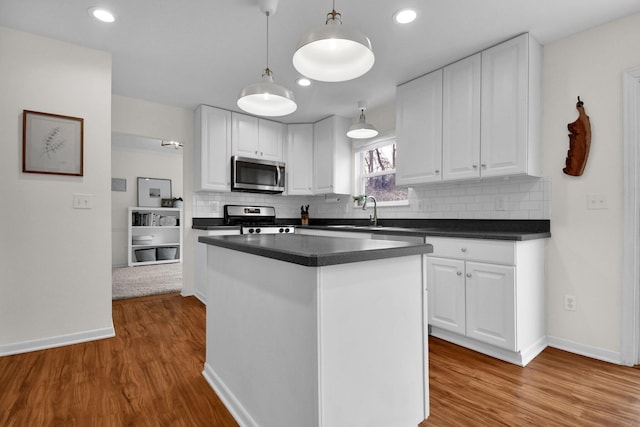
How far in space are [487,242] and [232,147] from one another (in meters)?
3.19

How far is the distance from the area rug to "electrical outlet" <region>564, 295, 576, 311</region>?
4.34 metres

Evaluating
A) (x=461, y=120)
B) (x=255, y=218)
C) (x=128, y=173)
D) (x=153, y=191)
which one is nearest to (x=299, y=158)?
(x=255, y=218)

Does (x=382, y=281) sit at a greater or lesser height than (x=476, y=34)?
lesser

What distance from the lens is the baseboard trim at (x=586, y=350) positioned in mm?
2211

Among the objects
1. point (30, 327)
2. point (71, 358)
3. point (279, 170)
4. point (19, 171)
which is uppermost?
point (279, 170)

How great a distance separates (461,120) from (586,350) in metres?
2.00

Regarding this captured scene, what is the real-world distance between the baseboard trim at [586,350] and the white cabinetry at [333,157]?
2.81 meters

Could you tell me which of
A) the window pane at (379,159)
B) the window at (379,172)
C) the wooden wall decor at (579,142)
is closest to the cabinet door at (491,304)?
the wooden wall decor at (579,142)

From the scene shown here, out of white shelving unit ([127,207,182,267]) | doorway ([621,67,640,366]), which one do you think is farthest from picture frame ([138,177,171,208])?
doorway ([621,67,640,366])

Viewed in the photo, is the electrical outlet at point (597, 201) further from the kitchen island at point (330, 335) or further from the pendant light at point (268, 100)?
the pendant light at point (268, 100)

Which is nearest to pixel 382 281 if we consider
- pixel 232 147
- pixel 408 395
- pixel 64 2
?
pixel 408 395

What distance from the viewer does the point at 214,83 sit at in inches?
132

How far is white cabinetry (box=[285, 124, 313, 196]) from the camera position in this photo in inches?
184

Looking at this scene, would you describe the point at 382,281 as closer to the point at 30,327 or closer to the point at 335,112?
the point at 30,327
